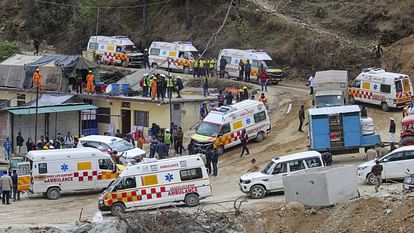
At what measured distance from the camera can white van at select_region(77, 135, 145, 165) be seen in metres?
41.0

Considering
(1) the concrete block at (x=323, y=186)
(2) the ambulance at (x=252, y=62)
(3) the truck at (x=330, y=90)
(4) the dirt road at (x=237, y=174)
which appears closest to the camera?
(1) the concrete block at (x=323, y=186)

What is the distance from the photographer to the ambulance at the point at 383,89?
46.3m

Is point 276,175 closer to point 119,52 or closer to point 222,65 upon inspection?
point 222,65

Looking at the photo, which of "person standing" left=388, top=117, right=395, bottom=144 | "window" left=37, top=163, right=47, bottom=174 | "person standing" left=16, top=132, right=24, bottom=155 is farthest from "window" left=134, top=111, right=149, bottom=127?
"person standing" left=388, top=117, right=395, bottom=144

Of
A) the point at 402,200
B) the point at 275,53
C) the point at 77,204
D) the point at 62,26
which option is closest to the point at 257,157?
the point at 77,204

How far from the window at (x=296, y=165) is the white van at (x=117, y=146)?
31.9 feet

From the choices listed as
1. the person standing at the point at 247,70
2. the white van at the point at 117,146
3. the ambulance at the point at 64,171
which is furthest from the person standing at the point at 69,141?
the person standing at the point at 247,70

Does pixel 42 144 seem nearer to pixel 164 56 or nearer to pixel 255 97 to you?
pixel 255 97

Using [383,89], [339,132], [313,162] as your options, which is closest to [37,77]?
[383,89]

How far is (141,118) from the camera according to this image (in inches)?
1988

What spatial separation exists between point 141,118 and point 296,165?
60.8 feet

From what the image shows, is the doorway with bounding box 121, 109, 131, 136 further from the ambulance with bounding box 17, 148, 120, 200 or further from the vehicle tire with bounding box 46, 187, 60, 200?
the vehicle tire with bounding box 46, 187, 60, 200

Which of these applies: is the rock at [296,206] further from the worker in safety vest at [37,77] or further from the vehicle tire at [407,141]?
the worker in safety vest at [37,77]

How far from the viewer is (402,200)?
28.8 m
